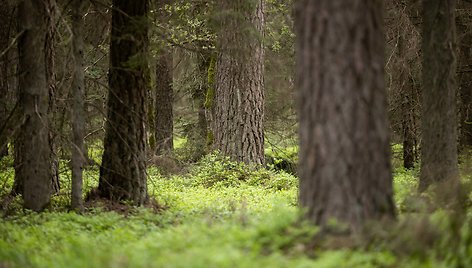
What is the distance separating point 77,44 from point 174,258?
17.0ft

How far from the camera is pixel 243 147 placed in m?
15.9

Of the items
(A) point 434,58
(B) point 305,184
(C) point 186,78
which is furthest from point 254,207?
(C) point 186,78

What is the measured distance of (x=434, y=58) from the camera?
904cm

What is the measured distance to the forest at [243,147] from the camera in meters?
5.20

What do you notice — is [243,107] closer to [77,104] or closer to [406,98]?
[406,98]

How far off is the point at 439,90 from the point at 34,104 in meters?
6.75

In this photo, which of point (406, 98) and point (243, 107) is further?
point (406, 98)

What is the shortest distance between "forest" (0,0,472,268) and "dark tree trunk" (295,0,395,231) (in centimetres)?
1

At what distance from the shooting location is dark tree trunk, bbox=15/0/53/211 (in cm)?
912

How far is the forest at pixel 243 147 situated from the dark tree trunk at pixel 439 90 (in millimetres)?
24

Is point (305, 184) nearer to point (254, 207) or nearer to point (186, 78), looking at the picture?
point (254, 207)

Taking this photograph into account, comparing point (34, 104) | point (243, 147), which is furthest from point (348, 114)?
point (243, 147)

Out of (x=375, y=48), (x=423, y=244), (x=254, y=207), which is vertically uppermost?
(x=375, y=48)

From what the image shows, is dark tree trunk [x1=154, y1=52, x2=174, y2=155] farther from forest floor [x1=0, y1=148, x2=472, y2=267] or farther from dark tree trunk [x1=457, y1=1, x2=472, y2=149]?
forest floor [x1=0, y1=148, x2=472, y2=267]
